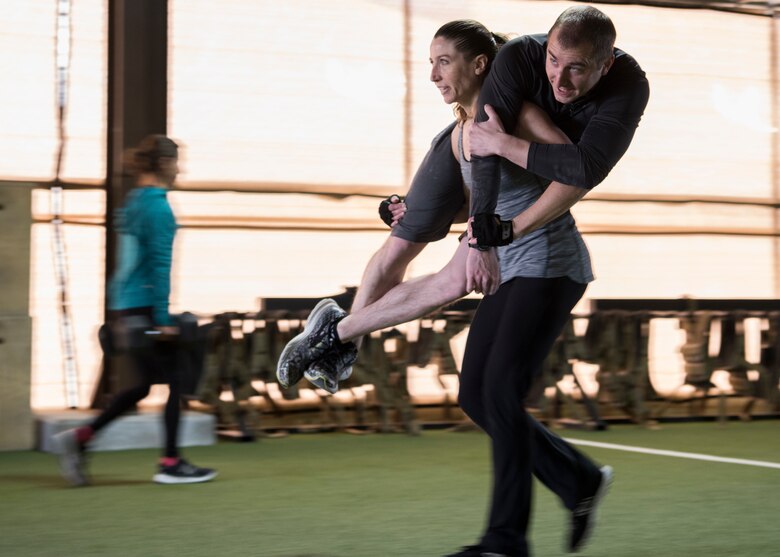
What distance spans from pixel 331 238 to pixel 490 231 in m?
5.86

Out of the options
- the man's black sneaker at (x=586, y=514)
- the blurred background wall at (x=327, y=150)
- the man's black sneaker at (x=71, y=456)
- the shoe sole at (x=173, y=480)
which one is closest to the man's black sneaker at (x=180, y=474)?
the shoe sole at (x=173, y=480)

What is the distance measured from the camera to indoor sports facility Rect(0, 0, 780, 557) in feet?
26.8

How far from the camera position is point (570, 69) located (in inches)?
154

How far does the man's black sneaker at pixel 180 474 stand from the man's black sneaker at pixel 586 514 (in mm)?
2606

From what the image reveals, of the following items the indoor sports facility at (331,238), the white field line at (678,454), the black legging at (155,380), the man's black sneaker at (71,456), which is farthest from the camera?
the indoor sports facility at (331,238)

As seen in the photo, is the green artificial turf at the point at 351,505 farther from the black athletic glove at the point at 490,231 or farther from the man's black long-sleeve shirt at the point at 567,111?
the man's black long-sleeve shirt at the point at 567,111

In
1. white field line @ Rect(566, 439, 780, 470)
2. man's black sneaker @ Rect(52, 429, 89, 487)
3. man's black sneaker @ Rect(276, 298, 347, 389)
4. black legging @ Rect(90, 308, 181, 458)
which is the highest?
man's black sneaker @ Rect(276, 298, 347, 389)

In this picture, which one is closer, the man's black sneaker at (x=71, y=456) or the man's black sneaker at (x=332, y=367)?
the man's black sneaker at (x=332, y=367)

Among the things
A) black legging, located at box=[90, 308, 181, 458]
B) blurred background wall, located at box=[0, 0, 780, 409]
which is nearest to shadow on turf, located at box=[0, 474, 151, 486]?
black legging, located at box=[90, 308, 181, 458]

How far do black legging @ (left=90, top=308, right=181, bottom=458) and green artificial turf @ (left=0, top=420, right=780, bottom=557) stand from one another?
0.29m

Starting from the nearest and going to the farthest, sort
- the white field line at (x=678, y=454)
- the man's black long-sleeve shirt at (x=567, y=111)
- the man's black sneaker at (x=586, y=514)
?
the man's black long-sleeve shirt at (x=567, y=111)
the man's black sneaker at (x=586, y=514)
the white field line at (x=678, y=454)

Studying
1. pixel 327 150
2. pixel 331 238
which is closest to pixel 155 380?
pixel 331 238

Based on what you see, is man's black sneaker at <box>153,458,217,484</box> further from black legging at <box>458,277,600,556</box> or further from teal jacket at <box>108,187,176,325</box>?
black legging at <box>458,277,600,556</box>

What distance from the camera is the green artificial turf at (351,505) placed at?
4980mm
